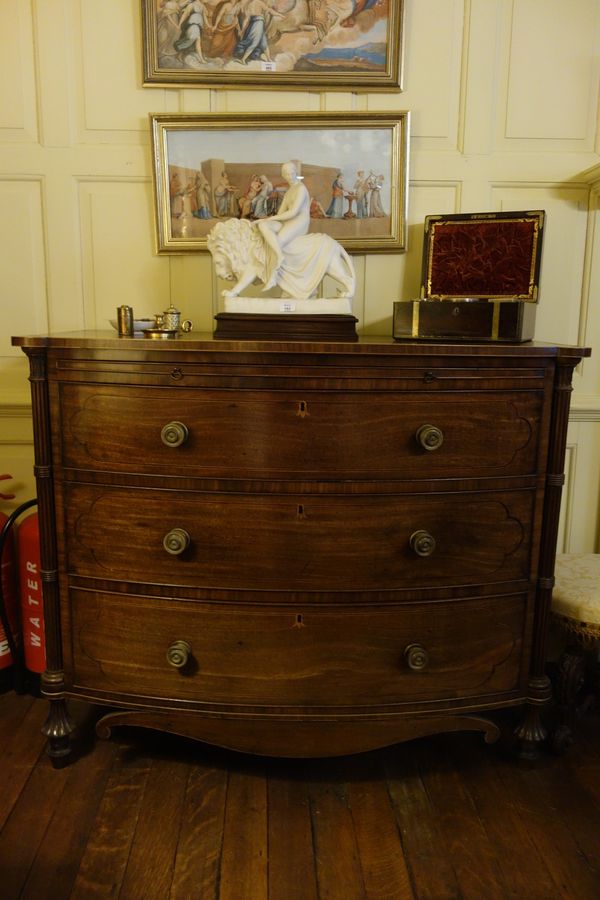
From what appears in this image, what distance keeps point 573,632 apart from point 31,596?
1860mm

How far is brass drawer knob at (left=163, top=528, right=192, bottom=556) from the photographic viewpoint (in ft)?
5.95

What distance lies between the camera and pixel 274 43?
7.54ft

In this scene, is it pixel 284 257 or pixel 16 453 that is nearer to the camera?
pixel 284 257

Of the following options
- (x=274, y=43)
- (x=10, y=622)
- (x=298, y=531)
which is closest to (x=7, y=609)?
(x=10, y=622)

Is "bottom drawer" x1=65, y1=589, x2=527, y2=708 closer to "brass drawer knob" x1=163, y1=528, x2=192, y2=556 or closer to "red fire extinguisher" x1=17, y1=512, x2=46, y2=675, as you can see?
"brass drawer knob" x1=163, y1=528, x2=192, y2=556

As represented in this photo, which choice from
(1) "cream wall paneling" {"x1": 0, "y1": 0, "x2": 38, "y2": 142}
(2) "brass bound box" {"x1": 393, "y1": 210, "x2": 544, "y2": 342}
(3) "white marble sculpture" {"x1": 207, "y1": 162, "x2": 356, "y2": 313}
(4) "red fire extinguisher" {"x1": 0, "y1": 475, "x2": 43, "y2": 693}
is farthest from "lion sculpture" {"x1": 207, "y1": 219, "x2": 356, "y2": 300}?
(4) "red fire extinguisher" {"x1": 0, "y1": 475, "x2": 43, "y2": 693}

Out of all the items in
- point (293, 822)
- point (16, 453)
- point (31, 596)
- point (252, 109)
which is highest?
point (252, 109)

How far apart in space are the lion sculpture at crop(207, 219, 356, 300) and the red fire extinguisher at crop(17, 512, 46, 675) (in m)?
1.12

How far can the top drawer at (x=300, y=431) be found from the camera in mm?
1759

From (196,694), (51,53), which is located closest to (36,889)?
(196,694)

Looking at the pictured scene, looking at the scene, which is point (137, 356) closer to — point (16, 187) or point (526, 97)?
point (16, 187)

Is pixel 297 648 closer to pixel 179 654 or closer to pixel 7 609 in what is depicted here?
pixel 179 654

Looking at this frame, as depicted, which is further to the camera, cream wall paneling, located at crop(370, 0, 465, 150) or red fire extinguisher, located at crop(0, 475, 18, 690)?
red fire extinguisher, located at crop(0, 475, 18, 690)

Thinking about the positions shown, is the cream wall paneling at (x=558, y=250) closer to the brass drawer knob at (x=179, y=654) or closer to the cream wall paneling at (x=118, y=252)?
the cream wall paneling at (x=118, y=252)
